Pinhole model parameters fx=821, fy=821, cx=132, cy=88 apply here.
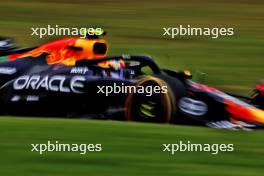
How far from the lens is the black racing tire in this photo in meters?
7.28

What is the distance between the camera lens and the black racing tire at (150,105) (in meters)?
7.28

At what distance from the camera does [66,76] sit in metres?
7.53
